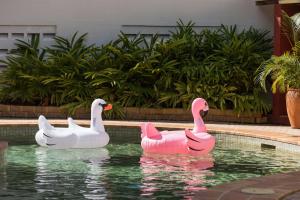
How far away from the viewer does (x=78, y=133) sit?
9.70m

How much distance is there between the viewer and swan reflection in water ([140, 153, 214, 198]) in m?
6.84

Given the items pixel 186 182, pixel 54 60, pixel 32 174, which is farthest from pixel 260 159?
pixel 54 60

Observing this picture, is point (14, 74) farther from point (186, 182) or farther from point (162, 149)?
point (186, 182)

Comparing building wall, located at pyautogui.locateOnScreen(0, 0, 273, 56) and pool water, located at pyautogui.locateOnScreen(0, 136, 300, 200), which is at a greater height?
building wall, located at pyautogui.locateOnScreen(0, 0, 273, 56)

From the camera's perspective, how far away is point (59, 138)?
9539mm

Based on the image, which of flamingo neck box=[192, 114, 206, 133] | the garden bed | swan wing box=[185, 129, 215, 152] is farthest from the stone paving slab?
the garden bed

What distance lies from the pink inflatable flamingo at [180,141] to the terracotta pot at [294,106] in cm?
404

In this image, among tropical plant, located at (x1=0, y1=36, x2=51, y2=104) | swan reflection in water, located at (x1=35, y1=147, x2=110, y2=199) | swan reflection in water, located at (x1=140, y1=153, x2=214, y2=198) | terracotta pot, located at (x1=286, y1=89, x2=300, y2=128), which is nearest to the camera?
swan reflection in water, located at (x1=35, y1=147, x2=110, y2=199)

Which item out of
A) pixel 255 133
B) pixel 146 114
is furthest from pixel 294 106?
pixel 146 114

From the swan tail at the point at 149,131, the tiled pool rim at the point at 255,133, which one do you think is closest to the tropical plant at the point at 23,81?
the tiled pool rim at the point at 255,133

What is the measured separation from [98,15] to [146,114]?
2905mm

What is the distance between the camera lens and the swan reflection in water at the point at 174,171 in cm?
684

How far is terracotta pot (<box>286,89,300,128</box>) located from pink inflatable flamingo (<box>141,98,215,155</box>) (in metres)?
4.04

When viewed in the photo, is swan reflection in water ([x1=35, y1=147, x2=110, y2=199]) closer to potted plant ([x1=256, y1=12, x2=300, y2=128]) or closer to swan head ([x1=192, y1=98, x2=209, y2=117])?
swan head ([x1=192, y1=98, x2=209, y2=117])
